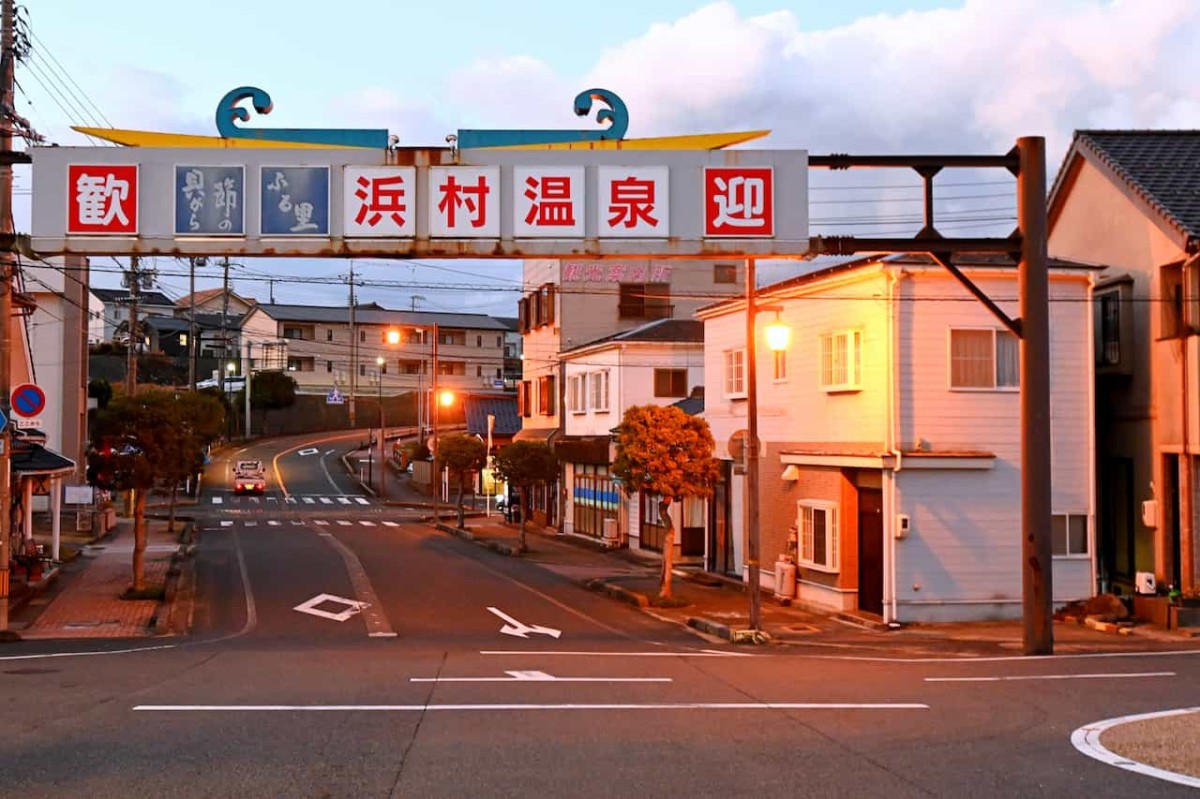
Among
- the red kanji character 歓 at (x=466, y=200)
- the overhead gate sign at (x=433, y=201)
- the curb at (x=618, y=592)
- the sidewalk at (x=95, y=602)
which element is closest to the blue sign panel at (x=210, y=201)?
the overhead gate sign at (x=433, y=201)

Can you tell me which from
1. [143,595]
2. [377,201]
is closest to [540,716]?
[377,201]

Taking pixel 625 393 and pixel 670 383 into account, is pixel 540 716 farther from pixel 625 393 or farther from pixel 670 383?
pixel 670 383

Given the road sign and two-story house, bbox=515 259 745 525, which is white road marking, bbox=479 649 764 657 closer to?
the road sign

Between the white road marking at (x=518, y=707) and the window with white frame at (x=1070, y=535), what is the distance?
Result: 12.7 meters

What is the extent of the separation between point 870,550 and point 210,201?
13822 millimetres

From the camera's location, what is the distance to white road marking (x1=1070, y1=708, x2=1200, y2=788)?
8.22 meters

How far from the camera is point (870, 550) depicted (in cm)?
2338

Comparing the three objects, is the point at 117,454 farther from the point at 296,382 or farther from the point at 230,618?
the point at 296,382

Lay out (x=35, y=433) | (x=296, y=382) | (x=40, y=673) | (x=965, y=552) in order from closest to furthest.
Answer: (x=40, y=673) < (x=965, y=552) < (x=35, y=433) < (x=296, y=382)

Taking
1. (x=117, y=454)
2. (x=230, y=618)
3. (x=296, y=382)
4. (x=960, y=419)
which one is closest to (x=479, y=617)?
(x=230, y=618)

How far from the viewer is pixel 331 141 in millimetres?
16672

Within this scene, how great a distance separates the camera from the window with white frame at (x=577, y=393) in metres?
46.3

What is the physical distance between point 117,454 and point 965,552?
1737cm

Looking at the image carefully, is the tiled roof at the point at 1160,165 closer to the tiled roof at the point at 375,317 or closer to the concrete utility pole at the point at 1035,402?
the concrete utility pole at the point at 1035,402
